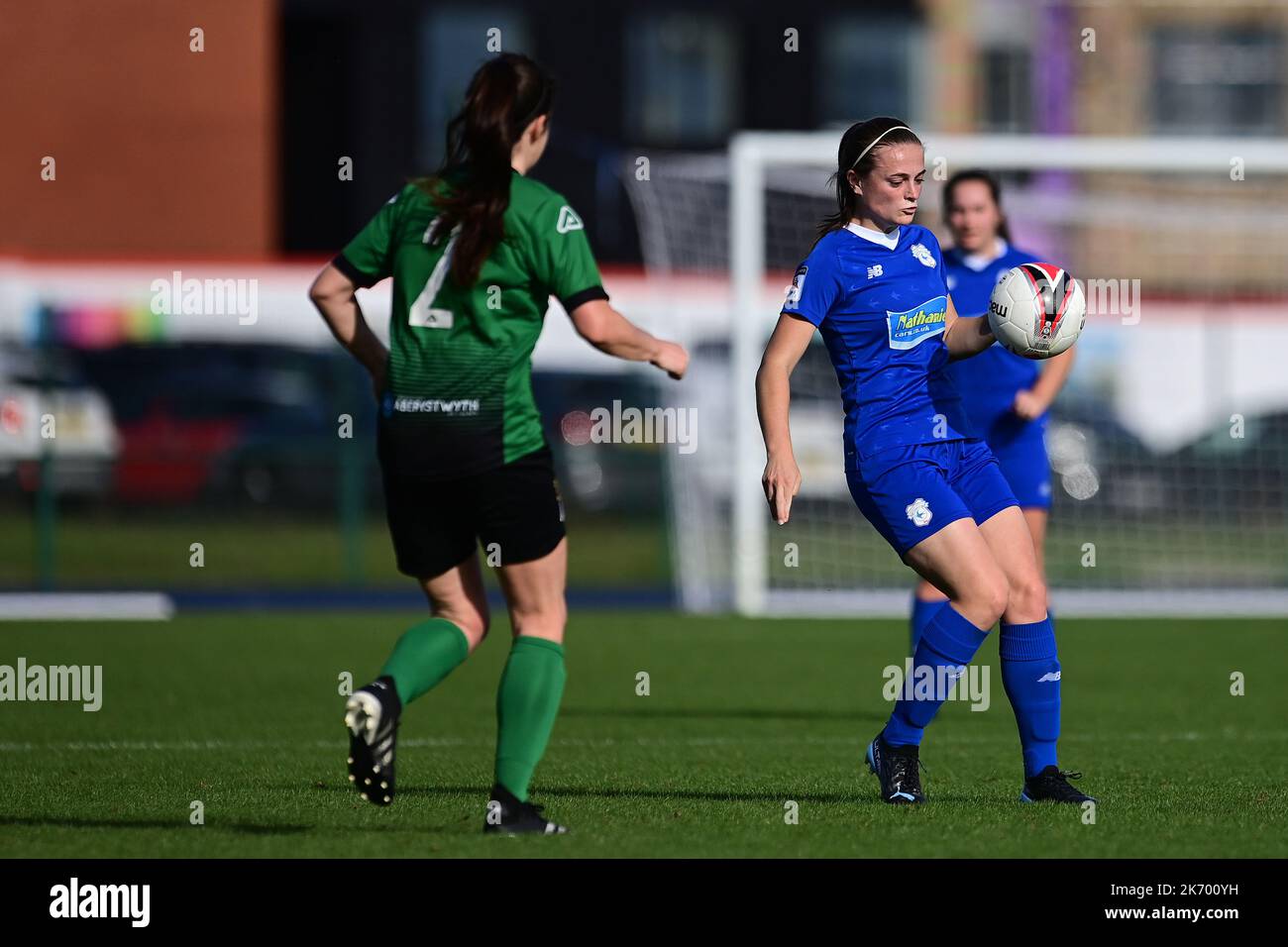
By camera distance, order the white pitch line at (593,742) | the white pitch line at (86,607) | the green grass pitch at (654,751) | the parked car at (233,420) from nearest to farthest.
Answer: the green grass pitch at (654,751)
the white pitch line at (593,742)
the white pitch line at (86,607)
the parked car at (233,420)

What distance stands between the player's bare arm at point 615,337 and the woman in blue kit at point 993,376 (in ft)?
10.3

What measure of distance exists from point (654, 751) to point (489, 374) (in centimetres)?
294

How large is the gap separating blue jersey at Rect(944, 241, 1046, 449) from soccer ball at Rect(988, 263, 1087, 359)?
2.01m

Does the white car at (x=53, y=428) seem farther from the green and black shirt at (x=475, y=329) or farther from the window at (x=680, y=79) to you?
the window at (x=680, y=79)

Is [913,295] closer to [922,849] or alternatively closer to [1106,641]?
[922,849]

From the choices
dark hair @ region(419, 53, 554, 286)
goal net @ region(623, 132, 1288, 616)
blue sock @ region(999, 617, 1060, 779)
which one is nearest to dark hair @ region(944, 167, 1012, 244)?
blue sock @ region(999, 617, 1060, 779)

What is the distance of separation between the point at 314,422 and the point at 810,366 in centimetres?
512

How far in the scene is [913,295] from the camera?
6164 mm

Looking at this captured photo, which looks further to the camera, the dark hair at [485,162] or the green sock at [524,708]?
the green sock at [524,708]

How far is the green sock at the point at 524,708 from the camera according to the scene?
5.45m

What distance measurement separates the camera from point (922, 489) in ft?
19.8

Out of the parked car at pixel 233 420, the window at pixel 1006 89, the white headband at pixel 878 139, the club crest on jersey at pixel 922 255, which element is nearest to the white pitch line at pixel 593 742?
the club crest on jersey at pixel 922 255

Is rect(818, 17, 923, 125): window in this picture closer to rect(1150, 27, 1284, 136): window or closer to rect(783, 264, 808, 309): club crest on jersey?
rect(1150, 27, 1284, 136): window
